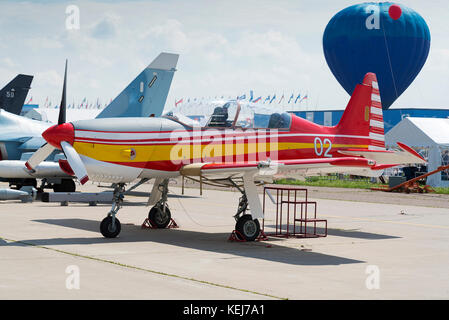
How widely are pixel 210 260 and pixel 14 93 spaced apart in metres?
21.5

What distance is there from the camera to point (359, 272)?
963 cm

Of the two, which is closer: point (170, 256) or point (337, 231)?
point (170, 256)

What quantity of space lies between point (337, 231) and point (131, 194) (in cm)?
1230

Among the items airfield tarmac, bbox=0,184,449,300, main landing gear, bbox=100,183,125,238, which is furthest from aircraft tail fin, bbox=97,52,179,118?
main landing gear, bbox=100,183,125,238

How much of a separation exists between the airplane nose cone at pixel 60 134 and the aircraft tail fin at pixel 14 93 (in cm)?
1828

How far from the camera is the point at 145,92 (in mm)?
18672

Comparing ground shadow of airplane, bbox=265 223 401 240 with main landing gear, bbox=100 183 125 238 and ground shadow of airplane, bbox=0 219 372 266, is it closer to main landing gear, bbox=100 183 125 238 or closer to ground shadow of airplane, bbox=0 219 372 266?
ground shadow of airplane, bbox=0 219 372 266

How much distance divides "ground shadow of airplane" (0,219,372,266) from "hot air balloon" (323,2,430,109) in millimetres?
38928

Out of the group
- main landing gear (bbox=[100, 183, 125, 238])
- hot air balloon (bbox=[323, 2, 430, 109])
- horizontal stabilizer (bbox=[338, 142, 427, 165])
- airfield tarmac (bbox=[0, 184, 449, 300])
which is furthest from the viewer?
hot air balloon (bbox=[323, 2, 430, 109])

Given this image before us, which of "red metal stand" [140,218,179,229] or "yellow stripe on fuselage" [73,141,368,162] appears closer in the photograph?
"yellow stripe on fuselage" [73,141,368,162]

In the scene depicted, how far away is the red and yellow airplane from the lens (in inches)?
476

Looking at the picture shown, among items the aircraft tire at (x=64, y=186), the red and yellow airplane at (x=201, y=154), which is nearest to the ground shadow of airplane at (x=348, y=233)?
the red and yellow airplane at (x=201, y=154)
